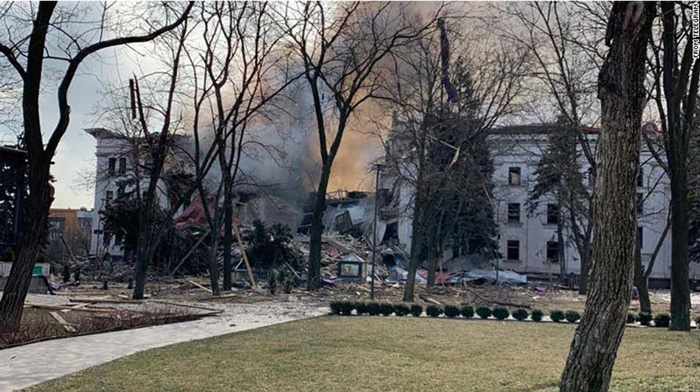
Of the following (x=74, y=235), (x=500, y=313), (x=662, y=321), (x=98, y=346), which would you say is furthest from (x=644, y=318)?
(x=74, y=235)

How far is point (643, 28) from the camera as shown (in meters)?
4.91

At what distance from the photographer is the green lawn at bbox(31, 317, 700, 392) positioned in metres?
6.55

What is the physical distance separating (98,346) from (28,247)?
2.08m

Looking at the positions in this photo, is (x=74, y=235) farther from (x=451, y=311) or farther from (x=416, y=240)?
(x=451, y=311)

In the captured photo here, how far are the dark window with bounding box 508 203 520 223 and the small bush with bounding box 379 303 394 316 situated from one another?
31.8 m

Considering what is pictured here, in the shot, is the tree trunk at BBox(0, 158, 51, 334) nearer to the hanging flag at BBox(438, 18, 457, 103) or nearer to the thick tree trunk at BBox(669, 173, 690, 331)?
the thick tree trunk at BBox(669, 173, 690, 331)

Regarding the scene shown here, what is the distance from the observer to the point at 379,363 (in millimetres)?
8078

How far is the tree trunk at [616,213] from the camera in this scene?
16.1 ft

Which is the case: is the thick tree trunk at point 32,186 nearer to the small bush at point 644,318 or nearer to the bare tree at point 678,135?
the bare tree at point 678,135

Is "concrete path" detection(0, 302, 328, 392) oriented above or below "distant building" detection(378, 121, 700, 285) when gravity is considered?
below

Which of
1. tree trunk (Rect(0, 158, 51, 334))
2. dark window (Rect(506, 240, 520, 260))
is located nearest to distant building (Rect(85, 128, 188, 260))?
tree trunk (Rect(0, 158, 51, 334))

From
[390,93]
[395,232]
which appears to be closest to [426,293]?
[390,93]

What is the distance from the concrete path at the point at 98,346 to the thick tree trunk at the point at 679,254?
27.8ft

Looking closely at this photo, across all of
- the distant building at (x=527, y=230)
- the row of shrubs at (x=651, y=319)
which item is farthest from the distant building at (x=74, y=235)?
the row of shrubs at (x=651, y=319)
